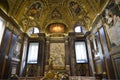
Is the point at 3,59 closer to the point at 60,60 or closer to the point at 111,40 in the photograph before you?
the point at 60,60

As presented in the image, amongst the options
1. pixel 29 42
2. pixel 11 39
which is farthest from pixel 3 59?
pixel 29 42

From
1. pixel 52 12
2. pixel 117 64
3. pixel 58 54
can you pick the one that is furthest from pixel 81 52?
pixel 52 12

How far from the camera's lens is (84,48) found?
12.7 m

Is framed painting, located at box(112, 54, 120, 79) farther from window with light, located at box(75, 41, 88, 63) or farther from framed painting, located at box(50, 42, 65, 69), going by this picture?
framed painting, located at box(50, 42, 65, 69)

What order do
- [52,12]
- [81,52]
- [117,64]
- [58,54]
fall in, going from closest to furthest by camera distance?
1. [117,64]
2. [58,54]
3. [52,12]
4. [81,52]

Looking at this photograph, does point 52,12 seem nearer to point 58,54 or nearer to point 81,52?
point 58,54

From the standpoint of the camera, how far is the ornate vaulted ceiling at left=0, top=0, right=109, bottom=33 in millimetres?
9288

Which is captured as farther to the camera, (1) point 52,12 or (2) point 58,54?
(1) point 52,12

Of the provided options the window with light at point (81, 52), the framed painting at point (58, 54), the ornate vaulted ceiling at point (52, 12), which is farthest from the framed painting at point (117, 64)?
the framed painting at point (58, 54)

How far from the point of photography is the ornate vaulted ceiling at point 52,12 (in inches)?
366

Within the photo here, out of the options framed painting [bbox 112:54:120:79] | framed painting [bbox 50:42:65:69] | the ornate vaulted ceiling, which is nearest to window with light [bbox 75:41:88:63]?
framed painting [bbox 50:42:65:69]

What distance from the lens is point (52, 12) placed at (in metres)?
12.6

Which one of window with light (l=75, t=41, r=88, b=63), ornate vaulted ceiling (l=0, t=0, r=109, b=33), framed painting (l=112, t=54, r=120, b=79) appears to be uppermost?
ornate vaulted ceiling (l=0, t=0, r=109, b=33)

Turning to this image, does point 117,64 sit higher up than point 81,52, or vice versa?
point 81,52
